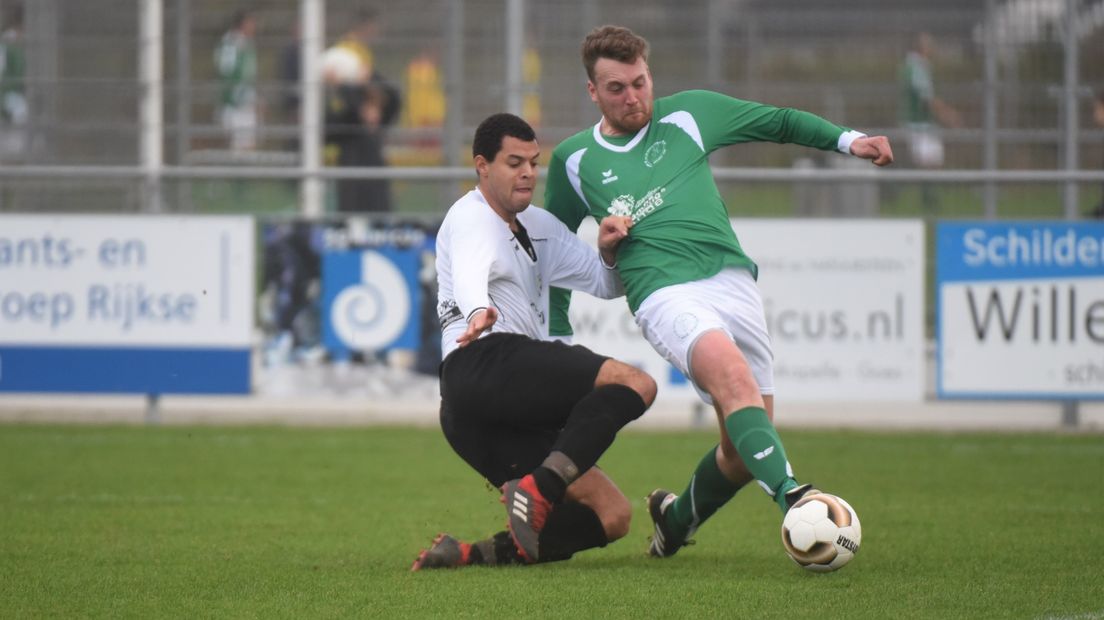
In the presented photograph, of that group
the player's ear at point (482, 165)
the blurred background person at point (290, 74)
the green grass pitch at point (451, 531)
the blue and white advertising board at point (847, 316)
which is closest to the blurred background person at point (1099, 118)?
the blue and white advertising board at point (847, 316)

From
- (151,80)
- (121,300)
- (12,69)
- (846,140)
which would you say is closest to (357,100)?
(151,80)

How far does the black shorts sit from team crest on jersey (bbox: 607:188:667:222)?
569 mm

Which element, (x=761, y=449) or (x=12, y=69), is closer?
(x=761, y=449)

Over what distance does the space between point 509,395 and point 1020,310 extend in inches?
243

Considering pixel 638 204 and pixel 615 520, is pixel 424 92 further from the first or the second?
pixel 615 520

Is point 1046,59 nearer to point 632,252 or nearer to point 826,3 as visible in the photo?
point 826,3

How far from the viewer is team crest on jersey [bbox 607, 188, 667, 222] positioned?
626cm

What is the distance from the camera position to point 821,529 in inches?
216

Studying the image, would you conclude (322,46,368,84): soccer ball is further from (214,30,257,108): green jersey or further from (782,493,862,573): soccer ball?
(782,493,862,573): soccer ball

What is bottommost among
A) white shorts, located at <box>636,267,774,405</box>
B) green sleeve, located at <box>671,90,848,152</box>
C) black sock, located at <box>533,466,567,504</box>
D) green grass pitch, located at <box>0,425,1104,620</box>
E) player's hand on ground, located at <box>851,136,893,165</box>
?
green grass pitch, located at <box>0,425,1104,620</box>

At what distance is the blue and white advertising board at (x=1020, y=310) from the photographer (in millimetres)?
11062

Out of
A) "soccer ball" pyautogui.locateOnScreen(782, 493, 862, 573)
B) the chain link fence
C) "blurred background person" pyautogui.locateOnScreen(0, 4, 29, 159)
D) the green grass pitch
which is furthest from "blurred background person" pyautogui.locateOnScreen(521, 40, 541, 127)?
"soccer ball" pyautogui.locateOnScreen(782, 493, 862, 573)

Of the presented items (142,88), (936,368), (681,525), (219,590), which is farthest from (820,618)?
(142,88)

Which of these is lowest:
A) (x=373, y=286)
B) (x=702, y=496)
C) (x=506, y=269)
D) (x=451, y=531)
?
(x=451, y=531)
